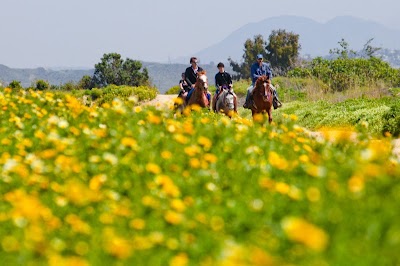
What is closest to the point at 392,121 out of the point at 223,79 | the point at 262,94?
the point at 262,94

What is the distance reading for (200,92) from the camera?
16.6 m

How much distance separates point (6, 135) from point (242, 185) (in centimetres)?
359

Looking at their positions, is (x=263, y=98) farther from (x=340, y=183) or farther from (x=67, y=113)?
(x=340, y=183)

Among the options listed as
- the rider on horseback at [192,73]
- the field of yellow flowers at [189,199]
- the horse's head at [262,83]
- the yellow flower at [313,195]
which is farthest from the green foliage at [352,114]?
the yellow flower at [313,195]

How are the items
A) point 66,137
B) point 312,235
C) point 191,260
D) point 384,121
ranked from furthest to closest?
point 384,121
point 66,137
point 191,260
point 312,235

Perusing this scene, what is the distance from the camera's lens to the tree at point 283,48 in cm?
7869

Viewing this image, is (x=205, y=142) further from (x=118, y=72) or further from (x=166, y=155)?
(x=118, y=72)

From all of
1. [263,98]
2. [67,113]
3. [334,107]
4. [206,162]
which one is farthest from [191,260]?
[334,107]

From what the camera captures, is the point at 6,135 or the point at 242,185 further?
the point at 6,135

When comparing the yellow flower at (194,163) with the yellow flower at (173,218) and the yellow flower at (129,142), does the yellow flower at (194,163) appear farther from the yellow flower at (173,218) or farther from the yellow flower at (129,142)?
the yellow flower at (173,218)

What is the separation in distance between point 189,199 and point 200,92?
39.3 feet

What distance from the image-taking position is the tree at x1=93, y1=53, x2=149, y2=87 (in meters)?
71.1

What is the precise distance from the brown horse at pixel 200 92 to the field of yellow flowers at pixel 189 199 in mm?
8777

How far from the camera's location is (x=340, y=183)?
4.72 m
